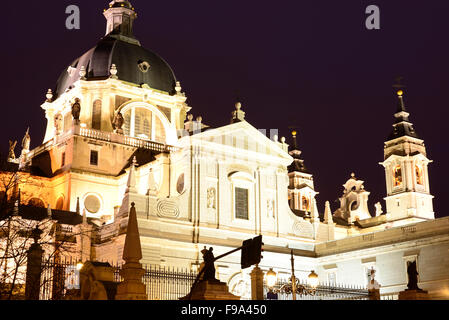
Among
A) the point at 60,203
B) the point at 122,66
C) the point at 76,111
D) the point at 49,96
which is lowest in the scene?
the point at 60,203

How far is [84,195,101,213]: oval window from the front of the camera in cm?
5528

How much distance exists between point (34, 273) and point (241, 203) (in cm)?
2798

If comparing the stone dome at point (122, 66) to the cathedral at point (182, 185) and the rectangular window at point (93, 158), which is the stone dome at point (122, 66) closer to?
the cathedral at point (182, 185)

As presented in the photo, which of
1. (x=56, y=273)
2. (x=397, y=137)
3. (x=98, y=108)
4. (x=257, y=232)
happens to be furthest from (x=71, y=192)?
(x=397, y=137)

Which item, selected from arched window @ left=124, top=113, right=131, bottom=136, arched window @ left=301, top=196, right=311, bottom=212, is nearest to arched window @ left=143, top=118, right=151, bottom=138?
arched window @ left=124, top=113, right=131, bottom=136

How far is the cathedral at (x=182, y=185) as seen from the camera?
4562cm

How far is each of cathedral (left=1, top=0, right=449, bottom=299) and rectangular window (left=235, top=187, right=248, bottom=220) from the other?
0.08m

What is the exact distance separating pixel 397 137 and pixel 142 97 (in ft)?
87.4

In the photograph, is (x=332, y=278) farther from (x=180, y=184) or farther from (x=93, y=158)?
(x=93, y=158)

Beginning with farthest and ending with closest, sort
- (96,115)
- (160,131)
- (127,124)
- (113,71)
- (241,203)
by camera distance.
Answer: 1. (160,131)
2. (127,124)
3. (113,71)
4. (96,115)
5. (241,203)

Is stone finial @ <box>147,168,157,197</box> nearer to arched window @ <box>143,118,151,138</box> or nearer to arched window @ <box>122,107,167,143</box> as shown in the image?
arched window @ <box>122,107,167,143</box>

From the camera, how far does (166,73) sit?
68000mm

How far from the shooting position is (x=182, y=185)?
50.7 metres

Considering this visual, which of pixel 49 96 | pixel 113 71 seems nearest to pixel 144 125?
pixel 113 71
